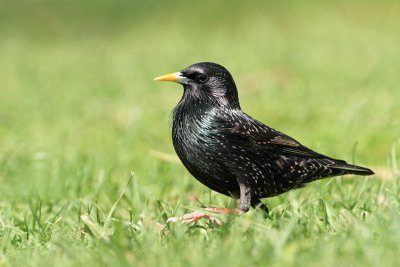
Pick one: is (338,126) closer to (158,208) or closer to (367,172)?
(367,172)

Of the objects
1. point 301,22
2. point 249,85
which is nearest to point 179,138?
point 249,85

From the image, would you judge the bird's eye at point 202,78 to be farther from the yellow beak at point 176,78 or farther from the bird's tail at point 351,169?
the bird's tail at point 351,169

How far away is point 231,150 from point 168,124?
153 inches

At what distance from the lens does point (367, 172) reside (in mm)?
5086

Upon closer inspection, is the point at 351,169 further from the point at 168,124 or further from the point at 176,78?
the point at 168,124

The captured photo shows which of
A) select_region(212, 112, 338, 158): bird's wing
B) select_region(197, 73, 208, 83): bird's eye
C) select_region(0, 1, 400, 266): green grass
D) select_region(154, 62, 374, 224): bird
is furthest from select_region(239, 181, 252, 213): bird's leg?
select_region(197, 73, 208, 83): bird's eye

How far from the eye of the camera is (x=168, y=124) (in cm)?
867

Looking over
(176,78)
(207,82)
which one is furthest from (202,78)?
(176,78)

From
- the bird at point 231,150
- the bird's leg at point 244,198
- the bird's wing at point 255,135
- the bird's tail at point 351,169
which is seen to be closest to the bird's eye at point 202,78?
the bird at point 231,150

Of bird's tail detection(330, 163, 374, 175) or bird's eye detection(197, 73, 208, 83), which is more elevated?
bird's eye detection(197, 73, 208, 83)

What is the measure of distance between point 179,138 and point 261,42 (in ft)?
36.2

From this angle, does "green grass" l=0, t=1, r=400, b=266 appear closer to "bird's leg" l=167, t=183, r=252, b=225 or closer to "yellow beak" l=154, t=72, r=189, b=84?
"bird's leg" l=167, t=183, r=252, b=225

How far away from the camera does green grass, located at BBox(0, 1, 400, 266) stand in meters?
3.67

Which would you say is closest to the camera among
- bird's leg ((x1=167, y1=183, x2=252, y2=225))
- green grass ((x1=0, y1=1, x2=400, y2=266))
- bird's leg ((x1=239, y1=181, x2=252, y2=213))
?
green grass ((x1=0, y1=1, x2=400, y2=266))
